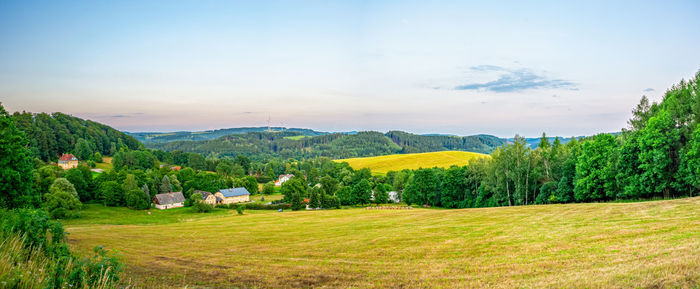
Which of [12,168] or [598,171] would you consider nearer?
[12,168]

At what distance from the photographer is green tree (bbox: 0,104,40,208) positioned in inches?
1025

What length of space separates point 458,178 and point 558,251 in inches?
1982

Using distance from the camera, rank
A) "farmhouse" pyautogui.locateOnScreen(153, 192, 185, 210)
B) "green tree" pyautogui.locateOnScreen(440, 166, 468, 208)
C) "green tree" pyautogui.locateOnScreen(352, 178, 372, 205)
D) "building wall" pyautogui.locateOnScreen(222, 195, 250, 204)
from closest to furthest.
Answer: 1. "green tree" pyautogui.locateOnScreen(440, 166, 468, 208)
2. "farmhouse" pyautogui.locateOnScreen(153, 192, 185, 210)
3. "green tree" pyautogui.locateOnScreen(352, 178, 372, 205)
4. "building wall" pyautogui.locateOnScreen(222, 195, 250, 204)

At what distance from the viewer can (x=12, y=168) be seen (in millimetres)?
27203

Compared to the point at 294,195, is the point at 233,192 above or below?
below

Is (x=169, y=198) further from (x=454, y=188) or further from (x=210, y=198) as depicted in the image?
(x=454, y=188)

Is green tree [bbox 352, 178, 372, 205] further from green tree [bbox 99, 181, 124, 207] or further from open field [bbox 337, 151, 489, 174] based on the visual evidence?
open field [bbox 337, 151, 489, 174]

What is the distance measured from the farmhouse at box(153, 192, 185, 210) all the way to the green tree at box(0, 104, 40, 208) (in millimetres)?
50330

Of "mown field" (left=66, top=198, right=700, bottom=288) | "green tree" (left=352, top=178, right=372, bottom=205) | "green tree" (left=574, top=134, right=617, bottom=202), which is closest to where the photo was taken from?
"mown field" (left=66, top=198, right=700, bottom=288)

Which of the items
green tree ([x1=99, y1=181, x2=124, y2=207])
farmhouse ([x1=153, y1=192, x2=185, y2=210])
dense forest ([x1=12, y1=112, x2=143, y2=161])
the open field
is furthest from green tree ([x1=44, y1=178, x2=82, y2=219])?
the open field

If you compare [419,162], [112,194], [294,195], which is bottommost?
[294,195]

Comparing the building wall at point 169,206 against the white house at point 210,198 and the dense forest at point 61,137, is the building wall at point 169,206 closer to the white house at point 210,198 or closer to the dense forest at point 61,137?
the white house at point 210,198

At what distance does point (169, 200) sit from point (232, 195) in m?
16.3

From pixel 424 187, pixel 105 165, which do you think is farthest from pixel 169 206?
pixel 105 165
